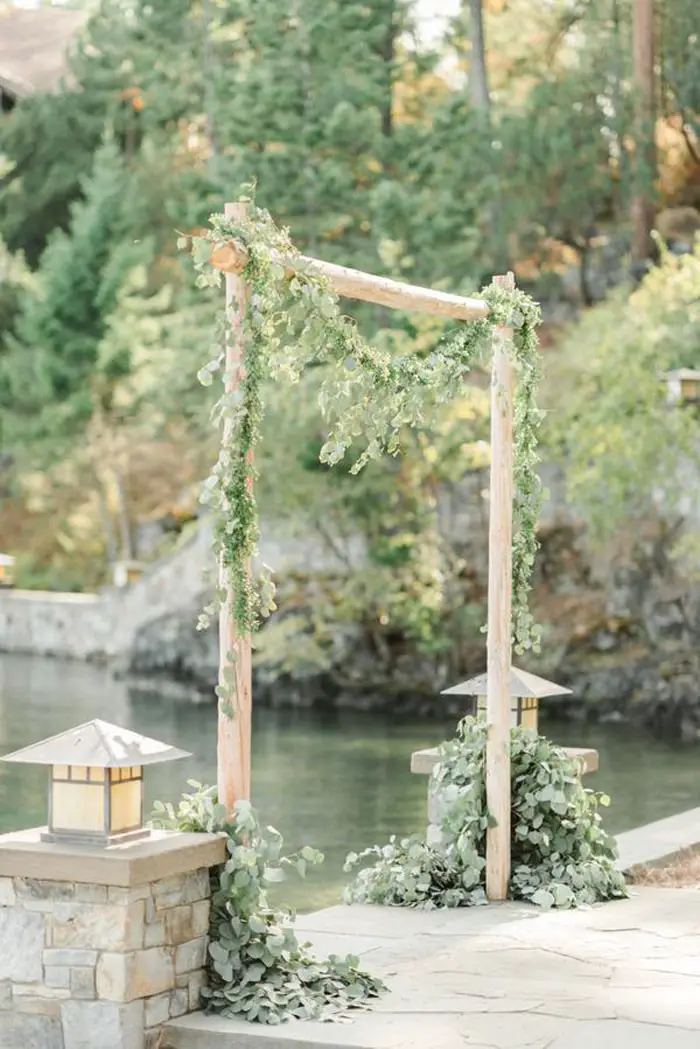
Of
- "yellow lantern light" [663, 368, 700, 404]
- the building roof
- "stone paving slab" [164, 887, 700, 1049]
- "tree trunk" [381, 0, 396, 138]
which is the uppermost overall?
the building roof

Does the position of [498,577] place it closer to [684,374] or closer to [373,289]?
[373,289]

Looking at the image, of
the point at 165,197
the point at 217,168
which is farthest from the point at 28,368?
the point at 217,168

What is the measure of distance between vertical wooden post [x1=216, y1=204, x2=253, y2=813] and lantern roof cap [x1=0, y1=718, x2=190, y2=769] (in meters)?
0.23

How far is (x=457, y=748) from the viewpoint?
9.03 meters

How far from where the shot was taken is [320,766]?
1889cm

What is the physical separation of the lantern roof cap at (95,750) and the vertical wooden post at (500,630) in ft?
8.10

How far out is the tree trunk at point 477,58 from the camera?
2795 cm

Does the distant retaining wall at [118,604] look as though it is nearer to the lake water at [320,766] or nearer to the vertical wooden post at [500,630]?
the lake water at [320,766]

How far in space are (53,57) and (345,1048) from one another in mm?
→ 34360

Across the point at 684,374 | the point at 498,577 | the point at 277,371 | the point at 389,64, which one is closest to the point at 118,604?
the point at 389,64

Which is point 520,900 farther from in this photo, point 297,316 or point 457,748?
point 297,316

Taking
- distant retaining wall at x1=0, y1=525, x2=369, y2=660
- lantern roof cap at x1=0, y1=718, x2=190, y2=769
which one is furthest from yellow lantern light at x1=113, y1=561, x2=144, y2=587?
lantern roof cap at x1=0, y1=718, x2=190, y2=769

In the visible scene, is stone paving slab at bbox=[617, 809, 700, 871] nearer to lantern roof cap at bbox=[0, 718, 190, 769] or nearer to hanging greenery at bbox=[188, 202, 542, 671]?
hanging greenery at bbox=[188, 202, 542, 671]

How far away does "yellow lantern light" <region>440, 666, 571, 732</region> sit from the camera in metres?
9.24
